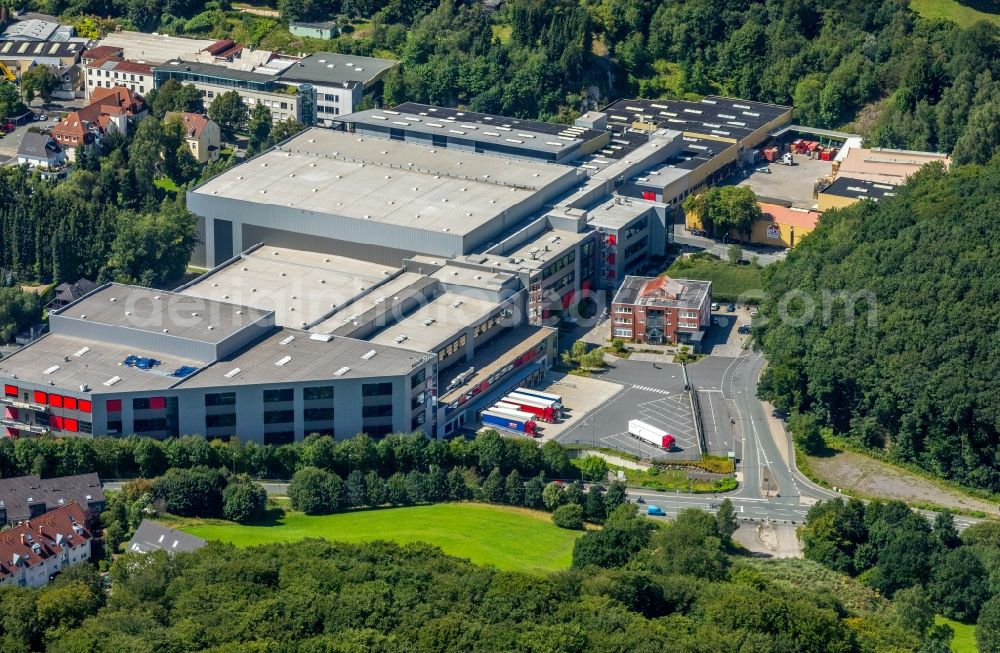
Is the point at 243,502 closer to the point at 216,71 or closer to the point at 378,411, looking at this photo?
the point at 378,411

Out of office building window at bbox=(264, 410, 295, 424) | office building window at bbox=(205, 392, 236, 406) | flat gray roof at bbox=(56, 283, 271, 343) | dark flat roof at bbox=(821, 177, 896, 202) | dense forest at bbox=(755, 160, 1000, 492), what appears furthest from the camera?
dark flat roof at bbox=(821, 177, 896, 202)

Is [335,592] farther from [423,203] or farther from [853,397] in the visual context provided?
[423,203]

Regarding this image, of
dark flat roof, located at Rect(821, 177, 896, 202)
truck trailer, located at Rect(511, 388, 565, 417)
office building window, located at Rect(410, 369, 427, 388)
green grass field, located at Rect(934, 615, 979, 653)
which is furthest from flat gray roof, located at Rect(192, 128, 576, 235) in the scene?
green grass field, located at Rect(934, 615, 979, 653)

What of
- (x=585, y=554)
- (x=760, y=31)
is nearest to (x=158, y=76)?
(x=760, y=31)

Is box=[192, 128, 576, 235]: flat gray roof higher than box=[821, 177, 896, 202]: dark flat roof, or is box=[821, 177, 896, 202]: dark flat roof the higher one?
box=[192, 128, 576, 235]: flat gray roof

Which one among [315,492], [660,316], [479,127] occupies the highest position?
[479,127]

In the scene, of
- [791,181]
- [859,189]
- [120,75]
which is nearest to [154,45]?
[120,75]

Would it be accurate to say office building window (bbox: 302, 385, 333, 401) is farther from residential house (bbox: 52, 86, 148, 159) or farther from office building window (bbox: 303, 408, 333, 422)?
residential house (bbox: 52, 86, 148, 159)
